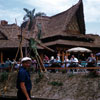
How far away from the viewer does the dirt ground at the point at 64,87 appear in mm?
13539

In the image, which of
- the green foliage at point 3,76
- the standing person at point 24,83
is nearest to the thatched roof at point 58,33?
the green foliage at point 3,76

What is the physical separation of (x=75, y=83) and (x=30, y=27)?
621 inches

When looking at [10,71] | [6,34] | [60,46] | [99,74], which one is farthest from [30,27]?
[99,74]

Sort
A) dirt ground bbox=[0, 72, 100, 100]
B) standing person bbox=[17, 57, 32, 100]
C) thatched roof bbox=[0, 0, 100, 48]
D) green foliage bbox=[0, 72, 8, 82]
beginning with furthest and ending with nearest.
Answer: thatched roof bbox=[0, 0, 100, 48] → green foliage bbox=[0, 72, 8, 82] → dirt ground bbox=[0, 72, 100, 100] → standing person bbox=[17, 57, 32, 100]

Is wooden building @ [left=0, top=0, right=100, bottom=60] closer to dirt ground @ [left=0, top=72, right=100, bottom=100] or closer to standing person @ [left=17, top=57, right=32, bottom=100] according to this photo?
dirt ground @ [left=0, top=72, right=100, bottom=100]

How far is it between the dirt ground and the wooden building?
896cm

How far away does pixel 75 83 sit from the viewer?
14836 millimetres

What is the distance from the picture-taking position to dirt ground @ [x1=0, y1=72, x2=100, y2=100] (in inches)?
533

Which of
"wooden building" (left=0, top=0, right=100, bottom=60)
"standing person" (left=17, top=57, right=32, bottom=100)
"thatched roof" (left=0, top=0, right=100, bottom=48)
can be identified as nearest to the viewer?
"standing person" (left=17, top=57, right=32, bottom=100)

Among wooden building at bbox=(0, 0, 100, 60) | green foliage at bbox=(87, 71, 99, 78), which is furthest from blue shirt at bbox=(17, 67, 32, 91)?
wooden building at bbox=(0, 0, 100, 60)

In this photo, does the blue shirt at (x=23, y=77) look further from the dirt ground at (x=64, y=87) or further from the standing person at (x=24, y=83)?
the dirt ground at (x=64, y=87)

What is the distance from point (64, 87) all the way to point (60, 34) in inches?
474

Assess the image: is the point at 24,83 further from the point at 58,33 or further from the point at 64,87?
the point at 58,33

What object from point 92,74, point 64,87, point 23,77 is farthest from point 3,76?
point 23,77
